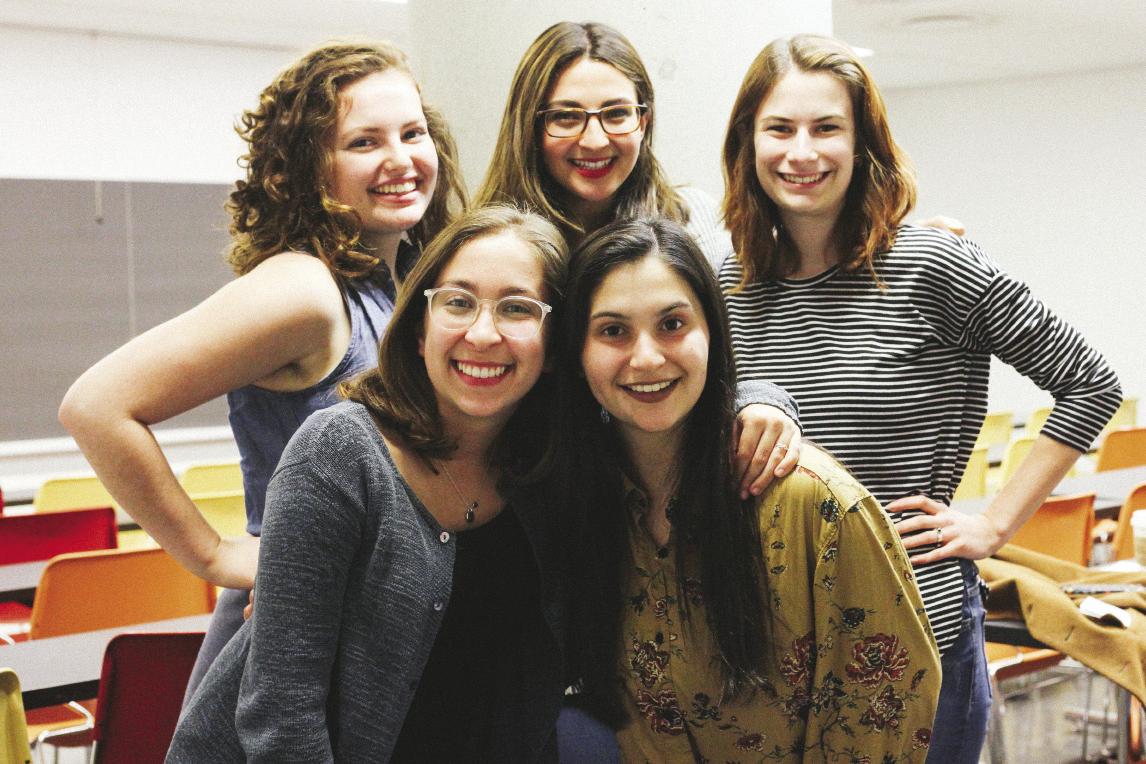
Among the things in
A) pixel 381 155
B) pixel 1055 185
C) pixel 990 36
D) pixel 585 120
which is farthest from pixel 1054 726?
pixel 1055 185

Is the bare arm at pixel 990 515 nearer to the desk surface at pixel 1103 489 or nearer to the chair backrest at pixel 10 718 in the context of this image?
the chair backrest at pixel 10 718

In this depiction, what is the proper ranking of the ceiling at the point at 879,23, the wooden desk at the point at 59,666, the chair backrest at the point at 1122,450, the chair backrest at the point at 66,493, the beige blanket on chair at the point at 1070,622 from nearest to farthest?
the wooden desk at the point at 59,666 → the beige blanket on chair at the point at 1070,622 → the chair backrest at the point at 66,493 → the chair backrest at the point at 1122,450 → the ceiling at the point at 879,23

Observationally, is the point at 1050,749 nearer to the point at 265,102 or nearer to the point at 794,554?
the point at 794,554

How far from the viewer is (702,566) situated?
158 centimetres

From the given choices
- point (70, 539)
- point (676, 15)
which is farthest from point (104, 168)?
point (676, 15)

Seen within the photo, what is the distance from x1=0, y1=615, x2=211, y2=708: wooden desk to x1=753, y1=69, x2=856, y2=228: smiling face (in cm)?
166

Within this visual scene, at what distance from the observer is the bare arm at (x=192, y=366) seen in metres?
1.67

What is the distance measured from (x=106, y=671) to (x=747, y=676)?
1207mm

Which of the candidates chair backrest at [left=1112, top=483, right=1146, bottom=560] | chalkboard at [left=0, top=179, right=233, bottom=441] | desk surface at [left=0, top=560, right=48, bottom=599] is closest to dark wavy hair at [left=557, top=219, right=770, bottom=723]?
desk surface at [left=0, top=560, right=48, bottom=599]

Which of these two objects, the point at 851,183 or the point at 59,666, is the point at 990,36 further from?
the point at 59,666

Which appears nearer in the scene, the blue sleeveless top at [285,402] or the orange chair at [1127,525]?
the blue sleeveless top at [285,402]

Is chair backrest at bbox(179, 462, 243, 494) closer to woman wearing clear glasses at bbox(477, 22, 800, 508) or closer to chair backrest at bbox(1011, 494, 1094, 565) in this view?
chair backrest at bbox(1011, 494, 1094, 565)

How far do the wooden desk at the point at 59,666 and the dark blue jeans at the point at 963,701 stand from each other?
1.65m

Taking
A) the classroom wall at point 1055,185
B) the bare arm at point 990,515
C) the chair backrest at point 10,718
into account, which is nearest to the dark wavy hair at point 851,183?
the bare arm at point 990,515
